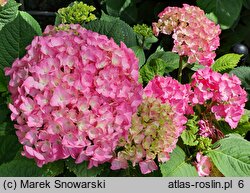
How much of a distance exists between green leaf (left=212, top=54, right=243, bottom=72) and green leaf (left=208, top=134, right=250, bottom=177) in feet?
1.03

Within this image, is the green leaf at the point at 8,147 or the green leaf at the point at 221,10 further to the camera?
the green leaf at the point at 221,10

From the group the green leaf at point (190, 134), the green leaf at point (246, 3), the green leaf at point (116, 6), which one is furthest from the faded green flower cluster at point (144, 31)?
the green leaf at point (246, 3)

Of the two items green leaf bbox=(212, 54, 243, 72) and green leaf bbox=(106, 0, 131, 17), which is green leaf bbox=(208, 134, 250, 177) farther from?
green leaf bbox=(106, 0, 131, 17)

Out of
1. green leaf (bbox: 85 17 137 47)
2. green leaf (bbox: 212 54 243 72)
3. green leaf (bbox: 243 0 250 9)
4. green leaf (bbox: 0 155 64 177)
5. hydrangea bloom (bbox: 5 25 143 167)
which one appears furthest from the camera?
green leaf (bbox: 243 0 250 9)

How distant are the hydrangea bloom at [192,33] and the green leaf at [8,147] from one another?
1.95ft

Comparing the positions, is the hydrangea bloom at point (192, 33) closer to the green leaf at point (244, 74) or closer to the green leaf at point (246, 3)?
the green leaf at point (244, 74)

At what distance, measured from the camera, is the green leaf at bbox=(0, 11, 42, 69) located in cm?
143

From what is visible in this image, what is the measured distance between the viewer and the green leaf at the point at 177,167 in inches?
57.4

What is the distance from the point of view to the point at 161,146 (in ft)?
4.34

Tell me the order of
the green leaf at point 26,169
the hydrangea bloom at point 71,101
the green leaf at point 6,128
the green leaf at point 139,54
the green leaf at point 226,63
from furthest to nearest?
the green leaf at point 226,63 → the green leaf at point 139,54 → the green leaf at point 6,128 → the green leaf at point 26,169 → the hydrangea bloom at point 71,101

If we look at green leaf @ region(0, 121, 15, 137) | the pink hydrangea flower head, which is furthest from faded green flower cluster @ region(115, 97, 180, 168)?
green leaf @ region(0, 121, 15, 137)

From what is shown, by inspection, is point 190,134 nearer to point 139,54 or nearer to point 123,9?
point 139,54

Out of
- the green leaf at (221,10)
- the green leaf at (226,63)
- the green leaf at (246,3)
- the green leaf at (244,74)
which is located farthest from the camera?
the green leaf at (246,3)

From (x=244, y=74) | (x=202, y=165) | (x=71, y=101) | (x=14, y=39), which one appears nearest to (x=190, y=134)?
(x=202, y=165)
